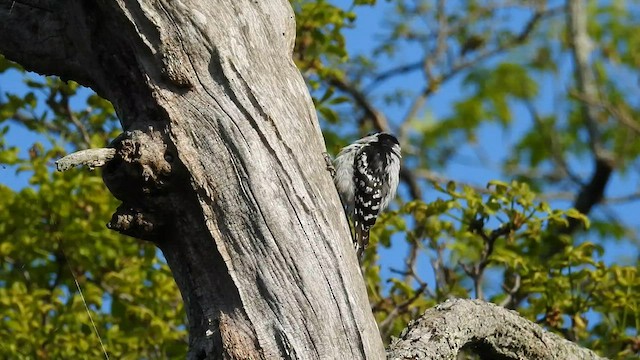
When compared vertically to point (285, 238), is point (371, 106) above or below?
above

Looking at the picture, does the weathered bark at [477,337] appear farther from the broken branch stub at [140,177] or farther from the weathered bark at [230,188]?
the broken branch stub at [140,177]

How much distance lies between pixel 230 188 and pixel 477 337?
1263 millimetres

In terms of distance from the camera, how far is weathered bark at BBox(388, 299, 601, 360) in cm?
404

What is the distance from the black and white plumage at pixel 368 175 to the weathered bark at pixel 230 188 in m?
2.69

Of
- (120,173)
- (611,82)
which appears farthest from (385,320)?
(611,82)

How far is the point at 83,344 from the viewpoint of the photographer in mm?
5664

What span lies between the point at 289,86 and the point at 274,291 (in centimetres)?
86

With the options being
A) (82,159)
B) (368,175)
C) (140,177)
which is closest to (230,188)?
(140,177)

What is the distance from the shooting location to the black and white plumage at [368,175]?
22.4 feet

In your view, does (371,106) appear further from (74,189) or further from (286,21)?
(286,21)

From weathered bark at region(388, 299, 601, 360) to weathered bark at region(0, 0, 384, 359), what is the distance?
10.3 inches

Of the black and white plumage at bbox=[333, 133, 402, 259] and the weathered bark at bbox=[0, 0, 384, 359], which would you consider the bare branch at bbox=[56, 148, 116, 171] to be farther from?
the black and white plumage at bbox=[333, 133, 402, 259]

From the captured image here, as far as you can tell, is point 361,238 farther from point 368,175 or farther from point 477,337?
point 477,337

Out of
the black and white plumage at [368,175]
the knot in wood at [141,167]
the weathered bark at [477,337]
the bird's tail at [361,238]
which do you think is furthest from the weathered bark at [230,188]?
the black and white plumage at [368,175]
